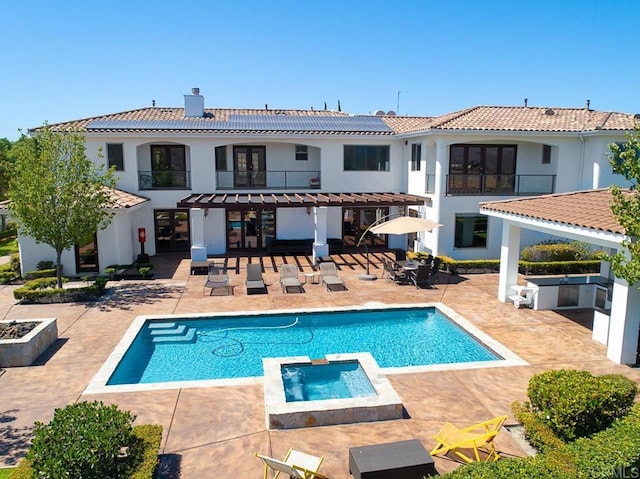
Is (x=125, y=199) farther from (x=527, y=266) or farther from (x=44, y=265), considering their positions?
(x=527, y=266)

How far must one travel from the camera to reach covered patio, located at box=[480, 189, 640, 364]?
11523mm

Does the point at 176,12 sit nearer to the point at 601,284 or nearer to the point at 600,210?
the point at 600,210

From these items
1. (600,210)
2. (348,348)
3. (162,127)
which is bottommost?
(348,348)

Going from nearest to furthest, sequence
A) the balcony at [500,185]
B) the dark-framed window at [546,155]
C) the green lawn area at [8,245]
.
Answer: the balcony at [500,185], the dark-framed window at [546,155], the green lawn area at [8,245]

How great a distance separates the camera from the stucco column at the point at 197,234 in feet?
74.0

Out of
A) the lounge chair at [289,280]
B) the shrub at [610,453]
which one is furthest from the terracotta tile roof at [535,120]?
the shrub at [610,453]

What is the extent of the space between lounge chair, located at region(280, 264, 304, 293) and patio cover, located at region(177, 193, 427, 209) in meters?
3.60

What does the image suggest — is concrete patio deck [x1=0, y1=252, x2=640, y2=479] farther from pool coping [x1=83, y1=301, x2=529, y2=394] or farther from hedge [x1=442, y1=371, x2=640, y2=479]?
hedge [x1=442, y1=371, x2=640, y2=479]

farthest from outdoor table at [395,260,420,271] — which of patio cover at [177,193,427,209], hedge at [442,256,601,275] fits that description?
patio cover at [177,193,427,209]

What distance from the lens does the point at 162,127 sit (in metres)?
25.7

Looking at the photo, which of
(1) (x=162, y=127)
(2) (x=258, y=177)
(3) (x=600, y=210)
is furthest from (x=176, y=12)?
(3) (x=600, y=210)

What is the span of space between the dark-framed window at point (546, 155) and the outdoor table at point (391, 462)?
21.9 m

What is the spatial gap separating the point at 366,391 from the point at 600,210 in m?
8.12

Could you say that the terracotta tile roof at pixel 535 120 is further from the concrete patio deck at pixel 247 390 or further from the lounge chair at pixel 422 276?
the concrete patio deck at pixel 247 390
